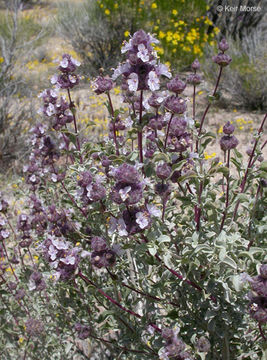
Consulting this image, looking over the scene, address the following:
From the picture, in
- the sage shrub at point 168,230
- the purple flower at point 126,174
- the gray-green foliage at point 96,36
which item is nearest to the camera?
the purple flower at point 126,174

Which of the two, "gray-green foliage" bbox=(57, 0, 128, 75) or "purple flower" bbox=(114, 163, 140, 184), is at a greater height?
"purple flower" bbox=(114, 163, 140, 184)

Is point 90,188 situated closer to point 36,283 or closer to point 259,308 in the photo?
point 259,308

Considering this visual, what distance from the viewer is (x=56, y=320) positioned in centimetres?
288

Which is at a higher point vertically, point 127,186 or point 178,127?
point 178,127

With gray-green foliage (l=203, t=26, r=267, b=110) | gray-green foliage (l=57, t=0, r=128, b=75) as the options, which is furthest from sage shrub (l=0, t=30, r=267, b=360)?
gray-green foliage (l=57, t=0, r=128, b=75)

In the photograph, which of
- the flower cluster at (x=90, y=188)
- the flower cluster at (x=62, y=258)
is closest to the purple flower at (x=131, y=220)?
the flower cluster at (x=90, y=188)

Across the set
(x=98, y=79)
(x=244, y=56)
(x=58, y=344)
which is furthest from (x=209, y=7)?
(x=58, y=344)

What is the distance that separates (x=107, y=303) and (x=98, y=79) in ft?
4.76

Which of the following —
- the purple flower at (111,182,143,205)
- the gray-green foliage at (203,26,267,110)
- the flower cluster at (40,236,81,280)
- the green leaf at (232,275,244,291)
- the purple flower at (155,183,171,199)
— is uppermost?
the purple flower at (111,182,143,205)

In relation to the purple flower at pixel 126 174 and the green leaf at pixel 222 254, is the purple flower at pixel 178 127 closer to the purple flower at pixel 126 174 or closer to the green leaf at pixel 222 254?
the purple flower at pixel 126 174

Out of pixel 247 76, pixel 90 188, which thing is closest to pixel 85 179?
pixel 90 188

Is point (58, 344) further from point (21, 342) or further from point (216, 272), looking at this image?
point (216, 272)

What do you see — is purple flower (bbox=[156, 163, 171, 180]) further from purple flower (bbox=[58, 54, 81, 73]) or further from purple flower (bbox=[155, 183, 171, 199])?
purple flower (bbox=[58, 54, 81, 73])

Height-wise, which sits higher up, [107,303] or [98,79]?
[98,79]
